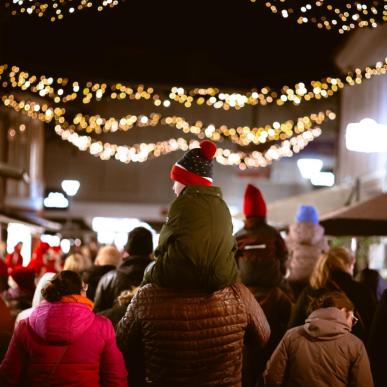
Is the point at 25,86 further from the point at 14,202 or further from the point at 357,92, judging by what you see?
the point at 14,202

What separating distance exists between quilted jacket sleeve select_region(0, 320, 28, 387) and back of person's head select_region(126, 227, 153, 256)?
2.77 meters

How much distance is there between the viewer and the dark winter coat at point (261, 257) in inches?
308

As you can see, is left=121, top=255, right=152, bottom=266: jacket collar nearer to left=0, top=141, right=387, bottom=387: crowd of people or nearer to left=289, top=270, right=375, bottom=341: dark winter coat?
left=289, top=270, right=375, bottom=341: dark winter coat

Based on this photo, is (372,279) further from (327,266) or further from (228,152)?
(228,152)

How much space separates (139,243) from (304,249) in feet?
10.9

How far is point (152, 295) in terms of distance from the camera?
14.9 feet

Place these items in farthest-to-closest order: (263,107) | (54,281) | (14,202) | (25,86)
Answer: (263,107) < (14,202) < (25,86) < (54,281)

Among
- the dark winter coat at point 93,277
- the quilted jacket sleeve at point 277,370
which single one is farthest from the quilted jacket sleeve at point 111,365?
the dark winter coat at point 93,277

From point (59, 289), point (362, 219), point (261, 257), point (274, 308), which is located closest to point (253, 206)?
A: point (261, 257)

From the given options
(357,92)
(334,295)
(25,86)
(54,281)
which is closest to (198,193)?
(54,281)

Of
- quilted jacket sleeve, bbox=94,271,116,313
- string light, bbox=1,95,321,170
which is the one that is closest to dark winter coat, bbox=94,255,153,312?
quilted jacket sleeve, bbox=94,271,116,313

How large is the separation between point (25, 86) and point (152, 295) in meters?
6.54

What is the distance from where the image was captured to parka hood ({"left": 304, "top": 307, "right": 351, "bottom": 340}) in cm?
A: 525

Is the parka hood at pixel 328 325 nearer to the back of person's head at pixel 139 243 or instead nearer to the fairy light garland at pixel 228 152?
the back of person's head at pixel 139 243
